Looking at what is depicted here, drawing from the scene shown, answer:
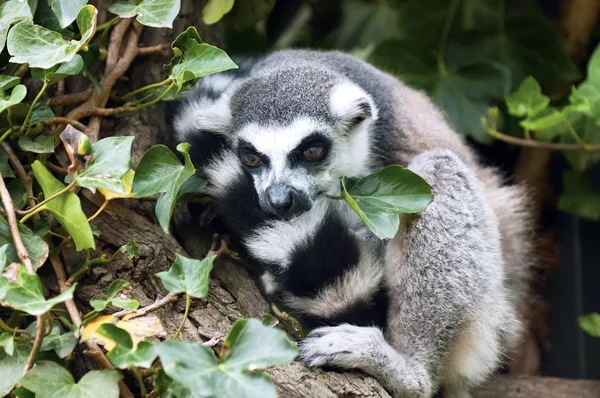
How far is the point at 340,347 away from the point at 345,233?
1.33 feet

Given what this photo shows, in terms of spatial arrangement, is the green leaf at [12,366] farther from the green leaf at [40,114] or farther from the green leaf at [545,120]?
the green leaf at [545,120]

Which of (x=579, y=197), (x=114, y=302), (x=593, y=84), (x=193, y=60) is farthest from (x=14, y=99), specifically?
(x=579, y=197)

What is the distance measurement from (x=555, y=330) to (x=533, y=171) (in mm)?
998

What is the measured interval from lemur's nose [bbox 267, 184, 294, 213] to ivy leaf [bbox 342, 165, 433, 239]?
0.29 m

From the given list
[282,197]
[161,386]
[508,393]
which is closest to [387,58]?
[282,197]

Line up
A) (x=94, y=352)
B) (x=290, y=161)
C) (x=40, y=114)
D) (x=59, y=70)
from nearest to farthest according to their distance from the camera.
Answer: (x=94, y=352) < (x=59, y=70) < (x=40, y=114) < (x=290, y=161)

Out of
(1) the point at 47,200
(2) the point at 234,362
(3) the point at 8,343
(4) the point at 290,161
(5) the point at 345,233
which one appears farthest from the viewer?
(4) the point at 290,161

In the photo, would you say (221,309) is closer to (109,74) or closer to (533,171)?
(109,74)

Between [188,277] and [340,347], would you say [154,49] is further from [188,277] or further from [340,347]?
[340,347]

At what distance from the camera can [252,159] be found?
2750mm

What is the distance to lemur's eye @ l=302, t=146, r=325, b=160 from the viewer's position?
2732mm

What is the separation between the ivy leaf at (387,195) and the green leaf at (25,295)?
3.21 ft

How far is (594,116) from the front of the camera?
3008 mm

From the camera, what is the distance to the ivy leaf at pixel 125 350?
5.36 feet
